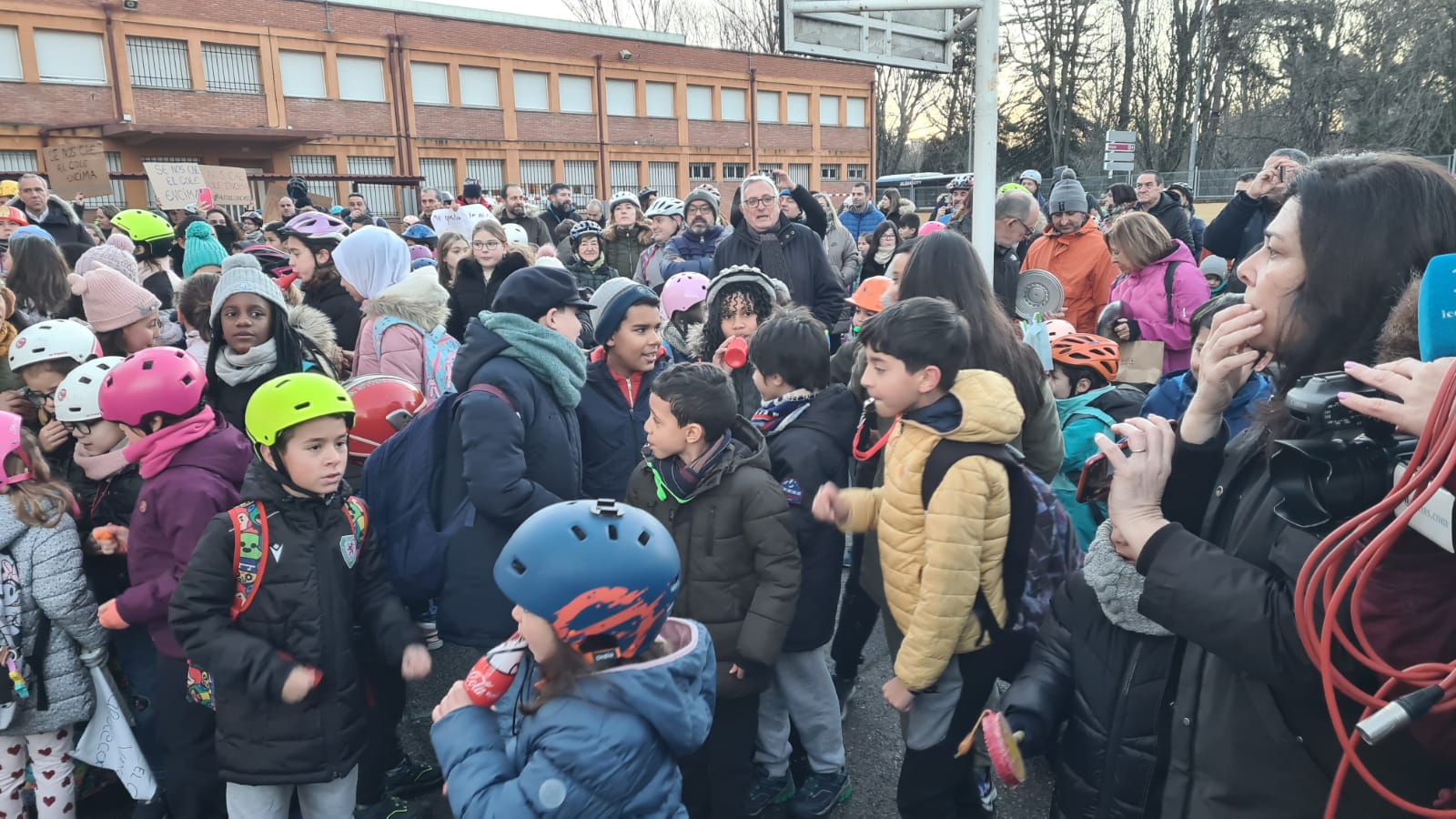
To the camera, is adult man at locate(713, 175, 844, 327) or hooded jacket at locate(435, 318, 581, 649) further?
adult man at locate(713, 175, 844, 327)

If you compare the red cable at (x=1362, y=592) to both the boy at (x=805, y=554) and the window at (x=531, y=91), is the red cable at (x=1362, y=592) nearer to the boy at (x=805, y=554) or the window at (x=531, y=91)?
the boy at (x=805, y=554)

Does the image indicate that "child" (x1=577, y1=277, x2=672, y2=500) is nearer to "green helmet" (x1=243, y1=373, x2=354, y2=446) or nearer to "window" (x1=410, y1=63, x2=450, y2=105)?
"green helmet" (x1=243, y1=373, x2=354, y2=446)

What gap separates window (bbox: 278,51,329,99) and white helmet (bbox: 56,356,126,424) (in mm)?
33585

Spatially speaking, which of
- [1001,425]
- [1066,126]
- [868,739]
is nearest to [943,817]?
[868,739]

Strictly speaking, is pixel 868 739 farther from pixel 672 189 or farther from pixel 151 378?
pixel 672 189

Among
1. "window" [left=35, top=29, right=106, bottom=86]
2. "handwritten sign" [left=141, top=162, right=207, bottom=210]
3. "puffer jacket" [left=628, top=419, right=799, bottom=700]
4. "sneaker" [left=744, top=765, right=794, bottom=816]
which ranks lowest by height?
"sneaker" [left=744, top=765, right=794, bottom=816]

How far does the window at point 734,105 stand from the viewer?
42.6 meters

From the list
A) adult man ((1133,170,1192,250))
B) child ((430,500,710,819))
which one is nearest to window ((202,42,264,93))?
adult man ((1133,170,1192,250))

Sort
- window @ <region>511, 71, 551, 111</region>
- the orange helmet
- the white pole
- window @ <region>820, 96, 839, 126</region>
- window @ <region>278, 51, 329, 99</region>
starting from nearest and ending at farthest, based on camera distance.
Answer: the orange helmet < the white pole < window @ <region>278, 51, 329, 99</region> < window @ <region>511, 71, 551, 111</region> < window @ <region>820, 96, 839, 126</region>

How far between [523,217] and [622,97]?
3059 centimetres

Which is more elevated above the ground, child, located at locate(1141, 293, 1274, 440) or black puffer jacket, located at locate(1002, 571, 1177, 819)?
child, located at locate(1141, 293, 1274, 440)

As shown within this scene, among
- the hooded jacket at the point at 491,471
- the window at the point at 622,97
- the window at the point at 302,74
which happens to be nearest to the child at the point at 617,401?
the hooded jacket at the point at 491,471

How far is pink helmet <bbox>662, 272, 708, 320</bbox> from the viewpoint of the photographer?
16.5 feet

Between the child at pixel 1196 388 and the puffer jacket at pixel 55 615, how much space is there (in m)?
3.89
